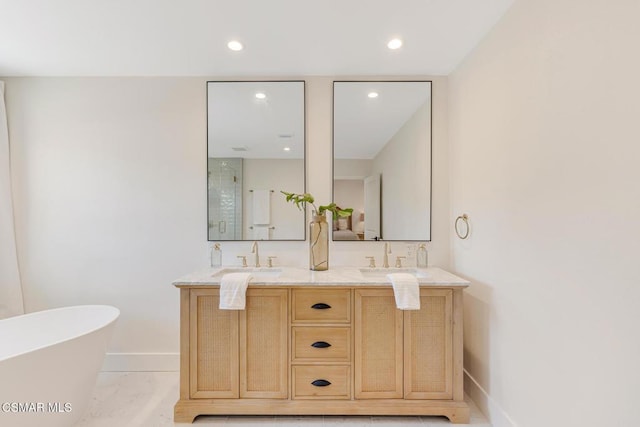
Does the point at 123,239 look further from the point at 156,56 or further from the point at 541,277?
the point at 541,277

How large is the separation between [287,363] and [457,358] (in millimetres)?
1096

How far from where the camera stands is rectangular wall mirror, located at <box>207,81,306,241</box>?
252 cm

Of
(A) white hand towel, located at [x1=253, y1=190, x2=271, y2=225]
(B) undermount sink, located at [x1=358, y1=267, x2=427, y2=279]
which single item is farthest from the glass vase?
(A) white hand towel, located at [x1=253, y1=190, x2=271, y2=225]

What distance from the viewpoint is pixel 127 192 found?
2541 millimetres

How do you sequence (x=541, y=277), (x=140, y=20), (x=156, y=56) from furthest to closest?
(x=156, y=56) → (x=140, y=20) → (x=541, y=277)

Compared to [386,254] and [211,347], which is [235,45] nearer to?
[386,254]

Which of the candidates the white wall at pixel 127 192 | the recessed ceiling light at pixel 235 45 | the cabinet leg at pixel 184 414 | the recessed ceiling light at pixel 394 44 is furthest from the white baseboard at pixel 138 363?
the recessed ceiling light at pixel 394 44

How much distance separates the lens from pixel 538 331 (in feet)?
4.84

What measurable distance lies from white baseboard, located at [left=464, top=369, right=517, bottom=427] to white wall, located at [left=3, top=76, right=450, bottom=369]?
890 mm

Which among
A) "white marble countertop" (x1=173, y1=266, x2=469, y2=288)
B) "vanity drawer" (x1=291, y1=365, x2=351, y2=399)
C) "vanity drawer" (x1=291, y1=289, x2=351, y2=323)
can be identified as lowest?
"vanity drawer" (x1=291, y1=365, x2=351, y2=399)

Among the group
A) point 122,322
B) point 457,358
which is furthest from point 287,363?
point 122,322

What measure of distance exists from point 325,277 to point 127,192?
1.85 metres

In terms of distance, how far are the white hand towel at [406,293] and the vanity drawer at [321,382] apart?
1.84 feet

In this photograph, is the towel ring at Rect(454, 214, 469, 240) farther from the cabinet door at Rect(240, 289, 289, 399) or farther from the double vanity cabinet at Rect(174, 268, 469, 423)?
the cabinet door at Rect(240, 289, 289, 399)
